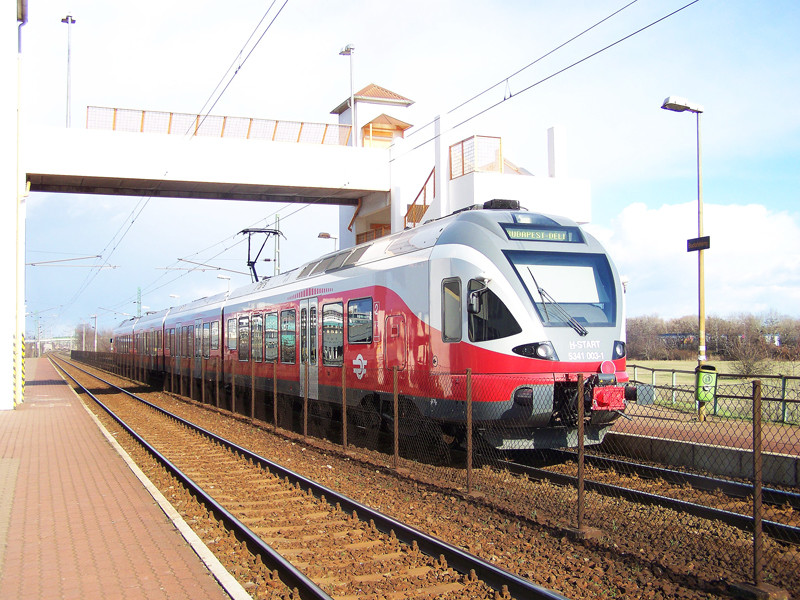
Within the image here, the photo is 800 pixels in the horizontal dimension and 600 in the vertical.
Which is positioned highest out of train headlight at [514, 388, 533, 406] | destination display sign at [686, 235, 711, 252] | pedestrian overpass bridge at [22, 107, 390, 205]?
pedestrian overpass bridge at [22, 107, 390, 205]

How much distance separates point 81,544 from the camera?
693 cm

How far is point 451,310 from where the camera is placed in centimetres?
1048

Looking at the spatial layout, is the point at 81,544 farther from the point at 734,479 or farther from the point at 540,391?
the point at 734,479

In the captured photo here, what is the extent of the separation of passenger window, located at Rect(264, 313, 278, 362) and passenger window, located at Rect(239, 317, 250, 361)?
6.17 feet

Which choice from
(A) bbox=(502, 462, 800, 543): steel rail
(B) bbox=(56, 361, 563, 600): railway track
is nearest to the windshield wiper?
(A) bbox=(502, 462, 800, 543): steel rail

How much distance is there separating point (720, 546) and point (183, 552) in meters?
4.99

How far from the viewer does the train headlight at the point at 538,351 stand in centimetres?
973

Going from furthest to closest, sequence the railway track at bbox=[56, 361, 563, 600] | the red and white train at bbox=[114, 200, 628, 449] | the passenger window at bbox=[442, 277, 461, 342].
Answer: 1. the passenger window at bbox=[442, 277, 461, 342]
2. the red and white train at bbox=[114, 200, 628, 449]
3. the railway track at bbox=[56, 361, 563, 600]

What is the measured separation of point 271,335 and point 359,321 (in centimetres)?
590

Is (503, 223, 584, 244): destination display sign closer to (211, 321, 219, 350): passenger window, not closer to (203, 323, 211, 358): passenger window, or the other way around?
(211, 321, 219, 350): passenger window

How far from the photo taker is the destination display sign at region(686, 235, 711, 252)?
14531 millimetres

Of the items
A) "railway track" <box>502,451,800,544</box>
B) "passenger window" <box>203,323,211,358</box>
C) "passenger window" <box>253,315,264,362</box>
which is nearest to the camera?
"railway track" <box>502,451,800,544</box>

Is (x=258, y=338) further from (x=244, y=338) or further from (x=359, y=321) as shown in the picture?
(x=359, y=321)

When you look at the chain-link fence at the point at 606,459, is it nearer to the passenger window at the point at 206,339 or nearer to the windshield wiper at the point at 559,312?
the windshield wiper at the point at 559,312
